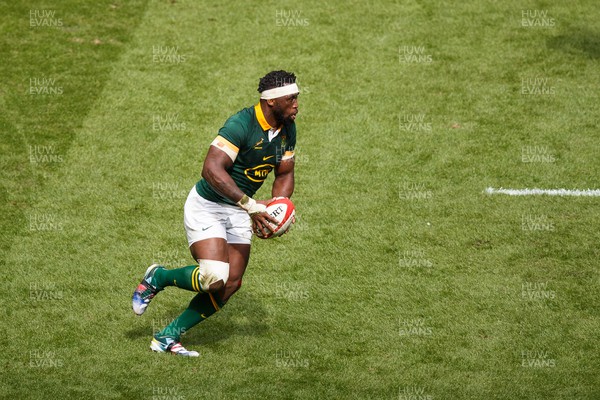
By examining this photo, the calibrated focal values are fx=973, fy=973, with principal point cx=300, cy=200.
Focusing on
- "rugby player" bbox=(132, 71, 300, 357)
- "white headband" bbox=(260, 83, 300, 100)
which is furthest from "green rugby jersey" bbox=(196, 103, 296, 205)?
"white headband" bbox=(260, 83, 300, 100)

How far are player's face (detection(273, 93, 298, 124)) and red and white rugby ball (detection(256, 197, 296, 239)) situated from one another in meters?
0.89

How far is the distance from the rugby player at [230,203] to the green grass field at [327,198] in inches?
25.1

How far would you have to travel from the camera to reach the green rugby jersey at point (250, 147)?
10.0 m

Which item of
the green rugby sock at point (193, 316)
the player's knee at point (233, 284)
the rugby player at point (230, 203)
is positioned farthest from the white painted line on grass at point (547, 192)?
the green rugby sock at point (193, 316)

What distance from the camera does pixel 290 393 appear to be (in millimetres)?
9953

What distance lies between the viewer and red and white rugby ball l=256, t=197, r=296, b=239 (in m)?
10.0

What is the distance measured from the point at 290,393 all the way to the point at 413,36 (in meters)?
9.61

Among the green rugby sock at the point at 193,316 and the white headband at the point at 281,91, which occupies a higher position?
the white headband at the point at 281,91

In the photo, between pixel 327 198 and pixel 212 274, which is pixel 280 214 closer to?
pixel 212 274

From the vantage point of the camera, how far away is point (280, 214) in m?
10.1

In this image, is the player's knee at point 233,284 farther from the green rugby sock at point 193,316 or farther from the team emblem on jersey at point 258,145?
the team emblem on jersey at point 258,145

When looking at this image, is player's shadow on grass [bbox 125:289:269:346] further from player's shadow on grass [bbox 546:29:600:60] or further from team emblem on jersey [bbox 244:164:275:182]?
player's shadow on grass [bbox 546:29:600:60]

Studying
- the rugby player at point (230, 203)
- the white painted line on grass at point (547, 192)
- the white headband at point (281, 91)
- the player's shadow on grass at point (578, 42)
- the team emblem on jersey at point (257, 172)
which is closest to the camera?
the rugby player at point (230, 203)

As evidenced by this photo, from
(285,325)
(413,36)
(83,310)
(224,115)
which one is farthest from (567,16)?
(83,310)
